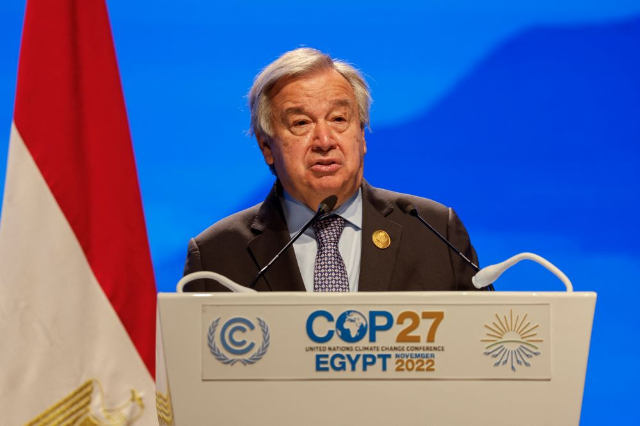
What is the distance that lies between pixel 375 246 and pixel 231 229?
0.42 m

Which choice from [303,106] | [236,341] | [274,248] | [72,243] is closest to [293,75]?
[303,106]

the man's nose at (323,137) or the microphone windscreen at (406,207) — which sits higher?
the man's nose at (323,137)

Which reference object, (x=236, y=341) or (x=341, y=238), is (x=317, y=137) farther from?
(x=236, y=341)

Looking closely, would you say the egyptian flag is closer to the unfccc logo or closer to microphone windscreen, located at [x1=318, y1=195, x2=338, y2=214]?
microphone windscreen, located at [x1=318, y1=195, x2=338, y2=214]

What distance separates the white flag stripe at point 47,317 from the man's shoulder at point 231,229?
38cm

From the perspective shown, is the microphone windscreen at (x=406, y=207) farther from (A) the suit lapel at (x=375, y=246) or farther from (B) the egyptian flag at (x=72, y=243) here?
(B) the egyptian flag at (x=72, y=243)

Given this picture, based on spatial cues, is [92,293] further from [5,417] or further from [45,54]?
[45,54]

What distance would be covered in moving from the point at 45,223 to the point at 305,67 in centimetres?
87

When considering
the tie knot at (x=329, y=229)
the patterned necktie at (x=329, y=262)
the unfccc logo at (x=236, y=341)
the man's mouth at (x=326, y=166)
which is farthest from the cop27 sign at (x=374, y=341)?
the man's mouth at (x=326, y=166)

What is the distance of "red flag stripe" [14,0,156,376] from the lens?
213 cm

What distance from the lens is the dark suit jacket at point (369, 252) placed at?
6.19 feet

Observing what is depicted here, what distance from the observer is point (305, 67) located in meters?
2.08

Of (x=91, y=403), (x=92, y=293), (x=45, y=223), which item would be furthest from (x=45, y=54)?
(x=91, y=403)

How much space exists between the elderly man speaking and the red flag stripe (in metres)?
0.27
